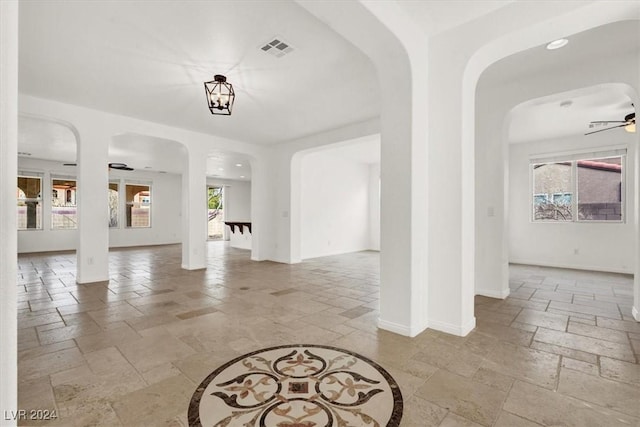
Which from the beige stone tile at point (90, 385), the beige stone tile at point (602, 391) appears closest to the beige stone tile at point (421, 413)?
the beige stone tile at point (602, 391)

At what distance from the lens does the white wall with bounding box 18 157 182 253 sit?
8633 millimetres

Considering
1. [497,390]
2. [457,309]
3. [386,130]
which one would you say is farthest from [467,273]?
[386,130]

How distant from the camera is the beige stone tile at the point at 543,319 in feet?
9.74

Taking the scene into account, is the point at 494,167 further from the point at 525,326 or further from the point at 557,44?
the point at 525,326

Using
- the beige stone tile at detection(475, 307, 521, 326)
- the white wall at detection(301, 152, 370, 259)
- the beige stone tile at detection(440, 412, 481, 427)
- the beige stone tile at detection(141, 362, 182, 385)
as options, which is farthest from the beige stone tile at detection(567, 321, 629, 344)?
the white wall at detection(301, 152, 370, 259)

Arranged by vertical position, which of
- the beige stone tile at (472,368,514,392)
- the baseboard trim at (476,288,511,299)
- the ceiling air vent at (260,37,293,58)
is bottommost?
the beige stone tile at (472,368,514,392)

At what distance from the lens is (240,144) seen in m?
6.82

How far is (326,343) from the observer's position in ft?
8.31

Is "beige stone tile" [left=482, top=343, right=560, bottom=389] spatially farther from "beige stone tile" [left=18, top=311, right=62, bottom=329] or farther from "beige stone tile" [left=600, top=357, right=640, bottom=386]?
"beige stone tile" [left=18, top=311, right=62, bottom=329]

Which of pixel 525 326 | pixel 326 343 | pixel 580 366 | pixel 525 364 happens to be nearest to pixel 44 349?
pixel 326 343

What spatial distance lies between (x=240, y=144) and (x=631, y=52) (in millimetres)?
6302

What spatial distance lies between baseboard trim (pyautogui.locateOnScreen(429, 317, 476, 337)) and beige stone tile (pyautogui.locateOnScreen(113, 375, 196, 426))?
213cm

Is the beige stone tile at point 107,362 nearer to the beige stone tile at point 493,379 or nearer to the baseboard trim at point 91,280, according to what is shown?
the beige stone tile at point 493,379

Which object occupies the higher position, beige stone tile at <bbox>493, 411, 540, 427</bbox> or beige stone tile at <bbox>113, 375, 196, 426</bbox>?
beige stone tile at <bbox>113, 375, 196, 426</bbox>
